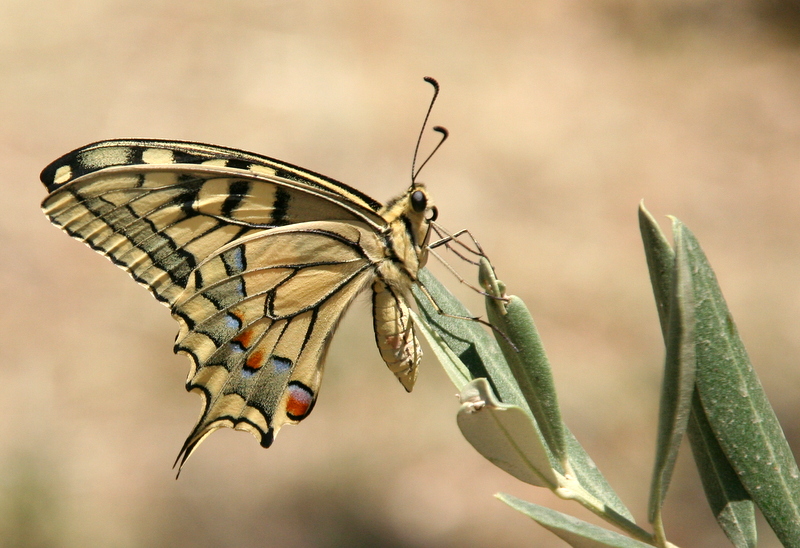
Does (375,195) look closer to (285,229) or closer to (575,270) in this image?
(575,270)

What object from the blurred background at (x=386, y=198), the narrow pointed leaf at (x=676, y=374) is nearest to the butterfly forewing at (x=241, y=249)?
the narrow pointed leaf at (x=676, y=374)

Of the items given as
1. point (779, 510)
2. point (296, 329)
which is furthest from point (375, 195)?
point (779, 510)

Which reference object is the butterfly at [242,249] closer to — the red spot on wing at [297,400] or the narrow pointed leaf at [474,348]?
the red spot on wing at [297,400]

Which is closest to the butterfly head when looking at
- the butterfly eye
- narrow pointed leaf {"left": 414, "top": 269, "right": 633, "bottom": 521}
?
the butterfly eye

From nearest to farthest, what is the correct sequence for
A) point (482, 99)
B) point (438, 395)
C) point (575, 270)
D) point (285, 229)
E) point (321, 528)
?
point (285, 229)
point (321, 528)
point (438, 395)
point (575, 270)
point (482, 99)

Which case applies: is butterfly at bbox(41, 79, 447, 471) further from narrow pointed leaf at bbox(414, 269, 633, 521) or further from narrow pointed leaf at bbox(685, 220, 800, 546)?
narrow pointed leaf at bbox(685, 220, 800, 546)

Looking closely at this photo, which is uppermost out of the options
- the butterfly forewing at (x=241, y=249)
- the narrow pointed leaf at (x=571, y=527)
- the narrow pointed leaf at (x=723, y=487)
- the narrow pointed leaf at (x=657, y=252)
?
the butterfly forewing at (x=241, y=249)
